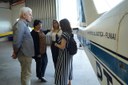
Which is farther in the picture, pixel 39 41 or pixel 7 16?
pixel 7 16

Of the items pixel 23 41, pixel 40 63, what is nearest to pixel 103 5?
pixel 23 41

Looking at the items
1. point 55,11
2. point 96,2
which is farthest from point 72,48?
point 55,11

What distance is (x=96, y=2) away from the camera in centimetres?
197

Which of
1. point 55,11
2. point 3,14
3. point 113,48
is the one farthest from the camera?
point 3,14

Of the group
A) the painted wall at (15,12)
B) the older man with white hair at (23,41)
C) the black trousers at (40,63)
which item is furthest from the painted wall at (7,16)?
the older man with white hair at (23,41)

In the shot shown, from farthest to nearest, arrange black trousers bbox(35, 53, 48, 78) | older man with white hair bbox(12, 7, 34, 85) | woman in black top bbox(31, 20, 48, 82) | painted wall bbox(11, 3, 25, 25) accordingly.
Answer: painted wall bbox(11, 3, 25, 25)
black trousers bbox(35, 53, 48, 78)
woman in black top bbox(31, 20, 48, 82)
older man with white hair bbox(12, 7, 34, 85)

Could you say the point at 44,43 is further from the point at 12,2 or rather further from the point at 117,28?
the point at 12,2

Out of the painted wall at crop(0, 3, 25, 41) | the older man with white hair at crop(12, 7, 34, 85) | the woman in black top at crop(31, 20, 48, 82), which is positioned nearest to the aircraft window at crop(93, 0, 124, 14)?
the older man with white hair at crop(12, 7, 34, 85)

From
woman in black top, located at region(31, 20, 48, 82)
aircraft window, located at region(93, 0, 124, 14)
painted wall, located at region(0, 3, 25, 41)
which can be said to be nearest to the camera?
aircraft window, located at region(93, 0, 124, 14)

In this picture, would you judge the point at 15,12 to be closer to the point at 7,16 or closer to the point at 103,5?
the point at 7,16

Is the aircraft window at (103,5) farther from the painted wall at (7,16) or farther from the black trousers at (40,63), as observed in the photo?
the painted wall at (7,16)

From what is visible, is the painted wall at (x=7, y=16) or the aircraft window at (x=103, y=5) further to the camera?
the painted wall at (x=7, y=16)

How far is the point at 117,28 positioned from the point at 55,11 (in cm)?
1315

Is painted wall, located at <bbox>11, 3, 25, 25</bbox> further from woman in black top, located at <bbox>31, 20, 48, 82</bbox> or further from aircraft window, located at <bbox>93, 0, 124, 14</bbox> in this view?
aircraft window, located at <bbox>93, 0, 124, 14</bbox>
